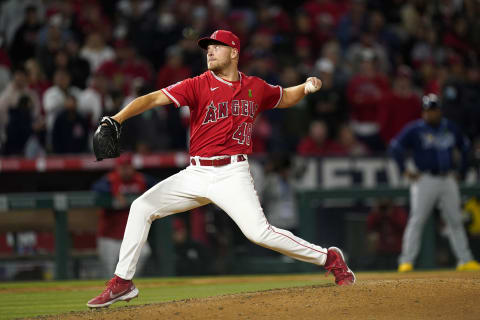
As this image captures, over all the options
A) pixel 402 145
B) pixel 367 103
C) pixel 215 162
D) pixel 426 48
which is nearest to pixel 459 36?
pixel 426 48

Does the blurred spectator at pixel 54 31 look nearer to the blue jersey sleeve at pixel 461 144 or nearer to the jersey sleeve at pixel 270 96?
the blue jersey sleeve at pixel 461 144

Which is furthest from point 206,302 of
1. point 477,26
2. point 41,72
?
point 477,26

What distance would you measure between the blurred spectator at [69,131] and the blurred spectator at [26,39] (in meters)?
1.74

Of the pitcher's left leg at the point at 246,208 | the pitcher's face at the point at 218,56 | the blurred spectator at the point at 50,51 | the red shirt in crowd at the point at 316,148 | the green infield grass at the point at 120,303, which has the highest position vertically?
the blurred spectator at the point at 50,51

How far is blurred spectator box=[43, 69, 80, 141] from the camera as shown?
10.9 metres

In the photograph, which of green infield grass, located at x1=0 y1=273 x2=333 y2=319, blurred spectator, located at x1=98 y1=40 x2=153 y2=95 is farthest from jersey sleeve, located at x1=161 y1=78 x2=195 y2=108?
blurred spectator, located at x1=98 y1=40 x2=153 y2=95

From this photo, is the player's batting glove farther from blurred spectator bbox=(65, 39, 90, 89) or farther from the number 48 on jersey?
blurred spectator bbox=(65, 39, 90, 89)

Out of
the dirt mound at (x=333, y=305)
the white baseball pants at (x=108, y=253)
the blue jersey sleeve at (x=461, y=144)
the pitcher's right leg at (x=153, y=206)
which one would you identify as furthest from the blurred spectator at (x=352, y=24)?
the pitcher's right leg at (x=153, y=206)

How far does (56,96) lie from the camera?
10984mm

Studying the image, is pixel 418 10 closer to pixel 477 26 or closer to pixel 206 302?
pixel 477 26

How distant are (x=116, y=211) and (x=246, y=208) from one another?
170 inches

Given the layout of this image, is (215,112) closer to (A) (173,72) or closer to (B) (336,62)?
(A) (173,72)

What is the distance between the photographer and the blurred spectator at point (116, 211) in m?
9.61

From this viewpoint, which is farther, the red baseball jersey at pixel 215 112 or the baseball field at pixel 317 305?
the red baseball jersey at pixel 215 112
